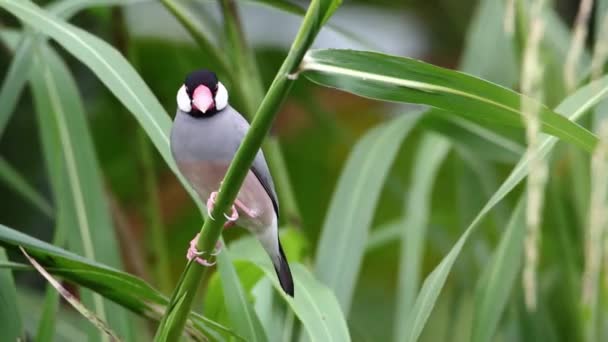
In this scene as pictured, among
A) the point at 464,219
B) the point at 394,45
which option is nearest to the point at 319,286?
the point at 464,219

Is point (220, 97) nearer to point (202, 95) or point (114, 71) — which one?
point (202, 95)

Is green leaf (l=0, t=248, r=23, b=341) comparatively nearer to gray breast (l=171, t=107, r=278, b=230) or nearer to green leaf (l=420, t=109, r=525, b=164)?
gray breast (l=171, t=107, r=278, b=230)

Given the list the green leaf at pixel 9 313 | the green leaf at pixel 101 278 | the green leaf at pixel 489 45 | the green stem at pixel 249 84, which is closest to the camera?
the green leaf at pixel 101 278

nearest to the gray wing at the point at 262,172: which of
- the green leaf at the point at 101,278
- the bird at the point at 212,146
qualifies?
the bird at the point at 212,146

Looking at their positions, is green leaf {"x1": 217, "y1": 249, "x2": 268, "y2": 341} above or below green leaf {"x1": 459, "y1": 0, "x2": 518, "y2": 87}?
below

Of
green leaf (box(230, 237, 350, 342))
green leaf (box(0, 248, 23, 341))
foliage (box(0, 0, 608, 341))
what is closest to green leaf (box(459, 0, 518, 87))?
foliage (box(0, 0, 608, 341))

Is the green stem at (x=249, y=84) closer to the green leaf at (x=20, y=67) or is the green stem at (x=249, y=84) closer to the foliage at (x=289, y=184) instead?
the foliage at (x=289, y=184)
